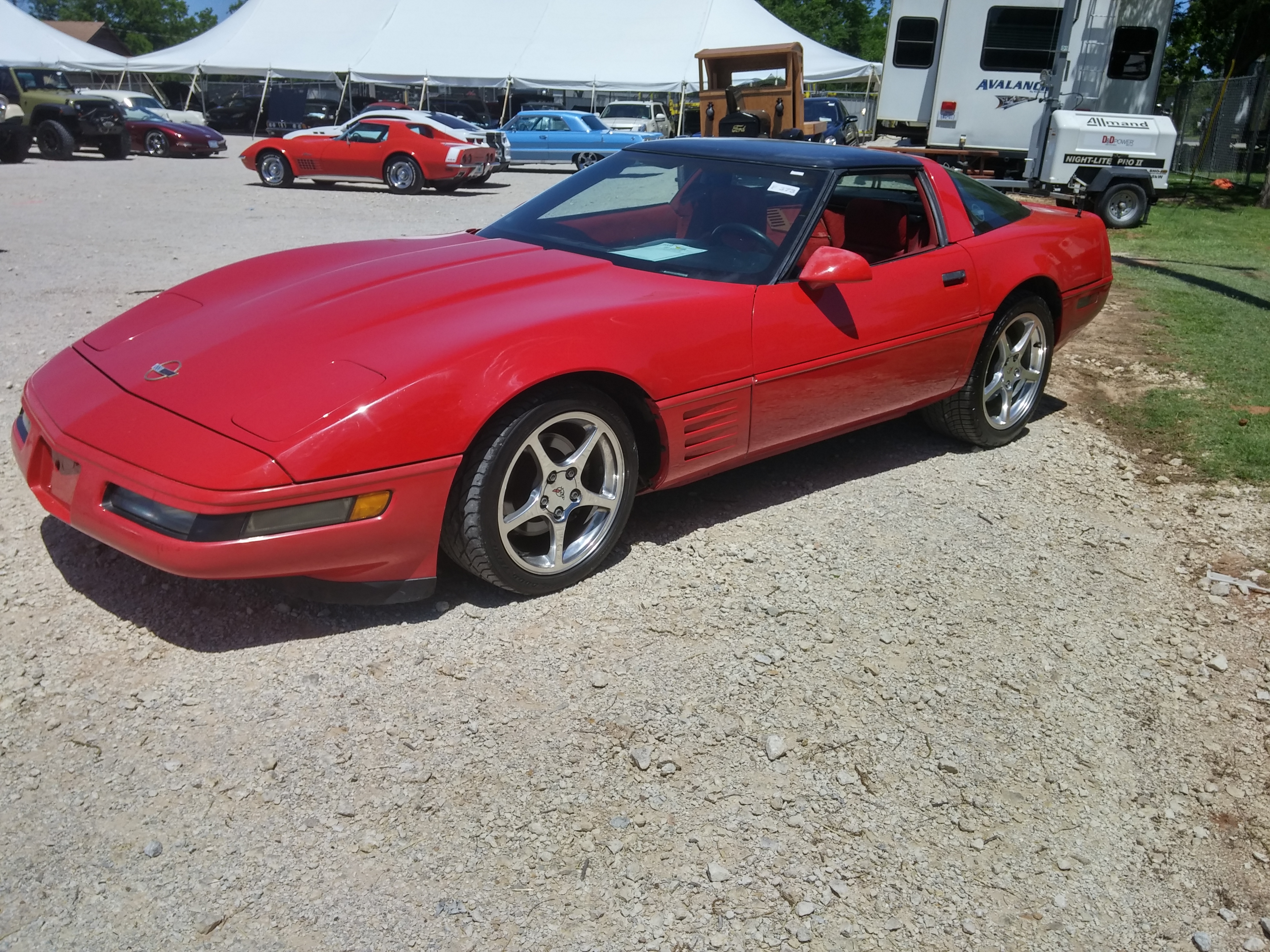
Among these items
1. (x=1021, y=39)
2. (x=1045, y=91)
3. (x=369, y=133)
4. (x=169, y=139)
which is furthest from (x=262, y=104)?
(x=1045, y=91)

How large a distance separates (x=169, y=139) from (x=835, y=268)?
2539cm

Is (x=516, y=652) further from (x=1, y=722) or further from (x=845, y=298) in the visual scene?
(x=845, y=298)

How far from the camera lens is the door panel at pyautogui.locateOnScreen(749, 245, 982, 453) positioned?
12.4 ft

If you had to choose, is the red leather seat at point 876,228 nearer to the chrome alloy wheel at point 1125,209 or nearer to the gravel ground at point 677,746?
the gravel ground at point 677,746

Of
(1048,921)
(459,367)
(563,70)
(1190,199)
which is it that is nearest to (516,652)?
(459,367)

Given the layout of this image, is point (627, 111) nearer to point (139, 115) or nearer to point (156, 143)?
point (156, 143)

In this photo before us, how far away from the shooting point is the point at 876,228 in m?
4.67

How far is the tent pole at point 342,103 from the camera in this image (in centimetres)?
3188

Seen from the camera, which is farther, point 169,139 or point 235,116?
point 235,116

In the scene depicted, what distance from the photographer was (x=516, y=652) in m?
3.05

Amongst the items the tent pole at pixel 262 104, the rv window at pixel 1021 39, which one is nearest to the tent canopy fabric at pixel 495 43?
the tent pole at pixel 262 104

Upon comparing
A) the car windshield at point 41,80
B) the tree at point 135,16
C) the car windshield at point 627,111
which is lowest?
the car windshield at point 41,80

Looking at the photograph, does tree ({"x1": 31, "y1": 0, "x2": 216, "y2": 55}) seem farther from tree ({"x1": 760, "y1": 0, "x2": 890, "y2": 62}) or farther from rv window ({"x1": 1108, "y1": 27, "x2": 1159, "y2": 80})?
rv window ({"x1": 1108, "y1": 27, "x2": 1159, "y2": 80})

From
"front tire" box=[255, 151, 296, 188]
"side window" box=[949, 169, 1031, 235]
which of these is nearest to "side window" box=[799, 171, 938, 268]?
"side window" box=[949, 169, 1031, 235]
